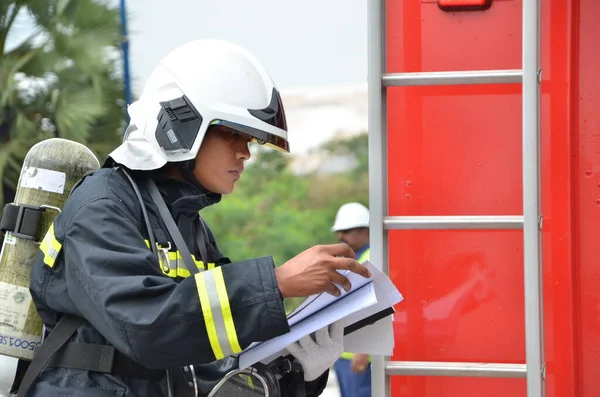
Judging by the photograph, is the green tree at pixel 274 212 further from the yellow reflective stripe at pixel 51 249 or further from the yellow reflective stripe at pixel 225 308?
the yellow reflective stripe at pixel 225 308

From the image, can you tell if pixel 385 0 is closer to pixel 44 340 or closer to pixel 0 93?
pixel 44 340

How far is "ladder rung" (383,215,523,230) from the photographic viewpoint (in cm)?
239

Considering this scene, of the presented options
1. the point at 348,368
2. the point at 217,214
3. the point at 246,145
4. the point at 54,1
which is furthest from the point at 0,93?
the point at 217,214

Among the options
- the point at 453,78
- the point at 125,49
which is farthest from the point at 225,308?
the point at 125,49

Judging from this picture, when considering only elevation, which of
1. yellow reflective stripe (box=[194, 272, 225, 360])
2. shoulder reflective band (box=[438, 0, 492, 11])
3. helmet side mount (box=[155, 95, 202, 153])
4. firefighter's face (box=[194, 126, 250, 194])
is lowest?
yellow reflective stripe (box=[194, 272, 225, 360])

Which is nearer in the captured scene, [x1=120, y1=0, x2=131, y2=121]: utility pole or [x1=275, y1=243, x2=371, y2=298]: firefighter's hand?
[x1=275, y1=243, x2=371, y2=298]: firefighter's hand

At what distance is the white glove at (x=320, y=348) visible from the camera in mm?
2484

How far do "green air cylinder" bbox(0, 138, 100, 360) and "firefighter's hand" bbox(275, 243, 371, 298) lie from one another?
2.51 ft

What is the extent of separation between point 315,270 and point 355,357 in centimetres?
434

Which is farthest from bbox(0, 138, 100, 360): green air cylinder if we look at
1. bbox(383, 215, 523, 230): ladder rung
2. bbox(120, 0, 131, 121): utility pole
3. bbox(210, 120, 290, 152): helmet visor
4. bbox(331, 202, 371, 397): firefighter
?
bbox(120, 0, 131, 121): utility pole

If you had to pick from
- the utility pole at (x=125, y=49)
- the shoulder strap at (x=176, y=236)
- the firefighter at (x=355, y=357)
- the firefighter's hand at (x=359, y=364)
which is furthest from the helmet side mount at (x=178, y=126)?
the utility pole at (x=125, y=49)

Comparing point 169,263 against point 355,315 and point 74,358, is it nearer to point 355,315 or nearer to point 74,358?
point 74,358

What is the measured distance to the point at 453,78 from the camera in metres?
2.44

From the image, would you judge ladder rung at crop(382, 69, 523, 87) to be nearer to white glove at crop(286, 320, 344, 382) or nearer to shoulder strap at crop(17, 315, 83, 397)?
white glove at crop(286, 320, 344, 382)
